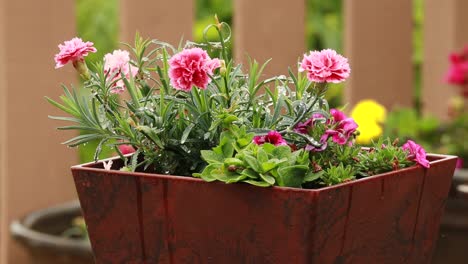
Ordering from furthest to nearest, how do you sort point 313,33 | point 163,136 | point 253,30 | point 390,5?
point 313,33
point 390,5
point 253,30
point 163,136

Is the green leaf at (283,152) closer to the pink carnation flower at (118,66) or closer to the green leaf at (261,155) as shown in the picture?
the green leaf at (261,155)

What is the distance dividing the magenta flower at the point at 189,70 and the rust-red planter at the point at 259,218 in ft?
0.34

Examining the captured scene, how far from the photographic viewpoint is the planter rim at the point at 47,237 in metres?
2.01

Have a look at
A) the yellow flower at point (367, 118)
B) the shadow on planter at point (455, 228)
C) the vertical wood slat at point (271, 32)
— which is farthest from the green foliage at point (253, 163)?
the vertical wood slat at point (271, 32)

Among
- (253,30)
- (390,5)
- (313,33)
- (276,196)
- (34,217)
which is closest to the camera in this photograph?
(276,196)

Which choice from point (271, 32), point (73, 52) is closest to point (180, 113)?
point (73, 52)

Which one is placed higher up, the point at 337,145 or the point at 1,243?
the point at 337,145

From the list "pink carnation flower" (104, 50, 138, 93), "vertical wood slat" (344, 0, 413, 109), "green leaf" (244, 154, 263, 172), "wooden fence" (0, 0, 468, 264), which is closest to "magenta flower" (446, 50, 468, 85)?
"vertical wood slat" (344, 0, 413, 109)

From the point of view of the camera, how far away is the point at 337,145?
111 centimetres

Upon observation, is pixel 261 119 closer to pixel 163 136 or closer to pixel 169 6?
pixel 163 136

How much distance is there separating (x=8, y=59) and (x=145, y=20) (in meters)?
0.36

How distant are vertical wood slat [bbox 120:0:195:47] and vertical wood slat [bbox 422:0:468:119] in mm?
1000

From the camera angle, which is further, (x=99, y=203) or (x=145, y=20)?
(x=145, y=20)

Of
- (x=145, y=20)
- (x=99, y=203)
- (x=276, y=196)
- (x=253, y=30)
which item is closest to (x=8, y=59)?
(x=145, y=20)
